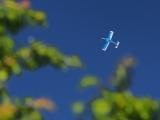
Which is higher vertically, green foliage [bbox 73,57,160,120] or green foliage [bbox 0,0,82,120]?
green foliage [bbox 0,0,82,120]

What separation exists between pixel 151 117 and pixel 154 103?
0.54 ft

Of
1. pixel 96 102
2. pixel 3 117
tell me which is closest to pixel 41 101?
pixel 3 117

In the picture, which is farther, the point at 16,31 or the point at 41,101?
the point at 16,31

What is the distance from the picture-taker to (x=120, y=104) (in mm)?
3668

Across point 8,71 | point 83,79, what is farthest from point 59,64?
point 83,79

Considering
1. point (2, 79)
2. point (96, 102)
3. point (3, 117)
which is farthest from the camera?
point (2, 79)

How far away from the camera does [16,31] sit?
183 inches

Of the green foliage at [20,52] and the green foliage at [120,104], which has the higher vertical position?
the green foliage at [20,52]

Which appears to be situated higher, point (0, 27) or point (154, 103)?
point (0, 27)

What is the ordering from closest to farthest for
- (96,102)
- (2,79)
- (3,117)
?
(96,102), (3,117), (2,79)

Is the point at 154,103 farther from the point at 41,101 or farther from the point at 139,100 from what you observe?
the point at 41,101

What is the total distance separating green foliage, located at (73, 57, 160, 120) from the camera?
3.58 m

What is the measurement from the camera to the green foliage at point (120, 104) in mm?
3579

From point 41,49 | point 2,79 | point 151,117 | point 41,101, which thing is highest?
point 41,49
